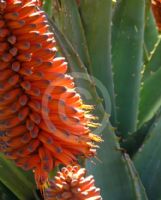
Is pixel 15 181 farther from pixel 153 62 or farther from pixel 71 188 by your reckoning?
pixel 153 62

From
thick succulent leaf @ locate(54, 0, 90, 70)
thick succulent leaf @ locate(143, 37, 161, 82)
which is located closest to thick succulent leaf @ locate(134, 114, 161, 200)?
thick succulent leaf @ locate(54, 0, 90, 70)

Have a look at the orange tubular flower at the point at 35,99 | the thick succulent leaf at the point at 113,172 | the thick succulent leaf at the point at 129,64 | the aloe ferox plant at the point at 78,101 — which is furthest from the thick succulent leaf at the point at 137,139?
the orange tubular flower at the point at 35,99

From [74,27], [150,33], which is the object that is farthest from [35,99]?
[150,33]

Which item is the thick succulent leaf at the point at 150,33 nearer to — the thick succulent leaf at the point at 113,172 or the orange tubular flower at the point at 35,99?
the thick succulent leaf at the point at 113,172

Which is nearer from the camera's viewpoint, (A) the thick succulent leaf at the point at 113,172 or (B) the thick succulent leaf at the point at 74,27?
(A) the thick succulent leaf at the point at 113,172

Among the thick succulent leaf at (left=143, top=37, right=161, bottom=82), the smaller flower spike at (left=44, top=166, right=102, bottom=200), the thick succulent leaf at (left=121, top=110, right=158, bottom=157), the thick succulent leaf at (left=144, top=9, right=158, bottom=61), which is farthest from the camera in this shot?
the thick succulent leaf at (left=144, top=9, right=158, bottom=61)

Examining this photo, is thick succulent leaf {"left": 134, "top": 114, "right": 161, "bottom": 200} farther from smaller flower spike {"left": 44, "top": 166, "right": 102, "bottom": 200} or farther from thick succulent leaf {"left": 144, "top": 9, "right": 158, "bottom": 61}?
thick succulent leaf {"left": 144, "top": 9, "right": 158, "bottom": 61}
